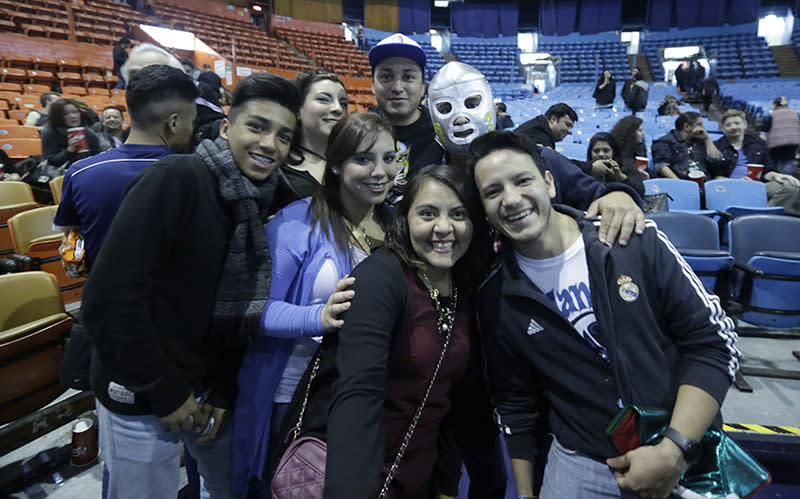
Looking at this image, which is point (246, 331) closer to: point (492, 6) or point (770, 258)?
point (770, 258)

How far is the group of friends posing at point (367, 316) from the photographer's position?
1.14 meters

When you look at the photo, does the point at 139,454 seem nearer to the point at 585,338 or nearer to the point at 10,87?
the point at 585,338

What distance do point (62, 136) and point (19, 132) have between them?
3.11 meters

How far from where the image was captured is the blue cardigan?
133 cm

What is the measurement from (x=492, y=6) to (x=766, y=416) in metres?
28.0

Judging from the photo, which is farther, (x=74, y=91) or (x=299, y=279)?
(x=74, y=91)

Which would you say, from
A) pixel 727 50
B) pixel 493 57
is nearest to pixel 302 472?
pixel 493 57

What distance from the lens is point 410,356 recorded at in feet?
3.92

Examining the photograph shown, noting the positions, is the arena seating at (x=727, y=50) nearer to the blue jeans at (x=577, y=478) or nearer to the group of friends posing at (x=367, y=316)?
the group of friends posing at (x=367, y=316)

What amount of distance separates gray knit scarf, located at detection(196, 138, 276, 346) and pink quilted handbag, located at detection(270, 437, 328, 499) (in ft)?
1.15

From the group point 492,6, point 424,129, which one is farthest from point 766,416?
point 492,6

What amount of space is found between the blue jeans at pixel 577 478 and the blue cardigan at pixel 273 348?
91cm

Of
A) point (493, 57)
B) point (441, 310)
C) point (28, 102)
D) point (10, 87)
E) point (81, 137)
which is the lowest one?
point (441, 310)

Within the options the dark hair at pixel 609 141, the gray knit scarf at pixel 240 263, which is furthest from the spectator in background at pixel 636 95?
the gray knit scarf at pixel 240 263
